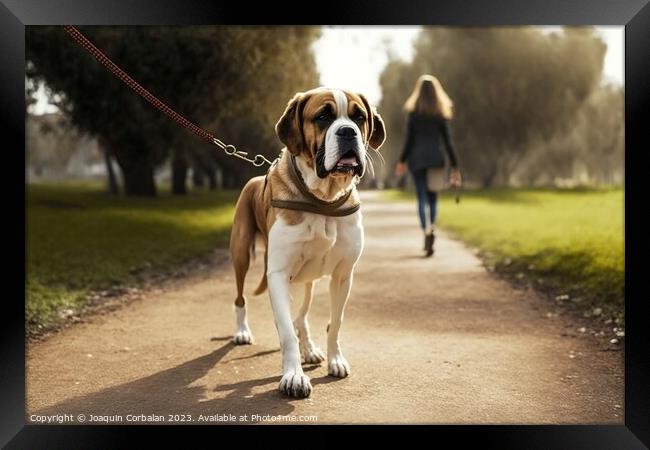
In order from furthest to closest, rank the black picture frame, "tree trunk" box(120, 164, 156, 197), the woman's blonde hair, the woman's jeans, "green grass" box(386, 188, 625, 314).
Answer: "tree trunk" box(120, 164, 156, 197), the woman's jeans, the woman's blonde hair, "green grass" box(386, 188, 625, 314), the black picture frame

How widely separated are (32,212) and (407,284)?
13.1 metres

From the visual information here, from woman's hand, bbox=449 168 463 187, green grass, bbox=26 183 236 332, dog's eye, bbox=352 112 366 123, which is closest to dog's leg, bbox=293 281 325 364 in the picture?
dog's eye, bbox=352 112 366 123

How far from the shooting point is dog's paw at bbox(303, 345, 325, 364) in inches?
169

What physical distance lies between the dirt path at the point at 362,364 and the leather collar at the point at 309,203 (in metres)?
1.03

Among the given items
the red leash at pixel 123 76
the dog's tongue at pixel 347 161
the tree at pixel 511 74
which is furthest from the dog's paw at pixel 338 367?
the tree at pixel 511 74

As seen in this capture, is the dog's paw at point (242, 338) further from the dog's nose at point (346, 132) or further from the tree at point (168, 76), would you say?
the tree at point (168, 76)

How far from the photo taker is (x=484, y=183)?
3962cm

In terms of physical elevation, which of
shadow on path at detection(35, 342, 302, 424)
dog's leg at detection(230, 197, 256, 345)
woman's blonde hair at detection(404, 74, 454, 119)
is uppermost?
woman's blonde hair at detection(404, 74, 454, 119)

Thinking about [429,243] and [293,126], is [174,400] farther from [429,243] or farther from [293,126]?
[429,243]

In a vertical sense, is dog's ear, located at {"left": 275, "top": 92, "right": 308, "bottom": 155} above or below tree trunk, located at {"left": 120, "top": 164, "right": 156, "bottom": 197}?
below

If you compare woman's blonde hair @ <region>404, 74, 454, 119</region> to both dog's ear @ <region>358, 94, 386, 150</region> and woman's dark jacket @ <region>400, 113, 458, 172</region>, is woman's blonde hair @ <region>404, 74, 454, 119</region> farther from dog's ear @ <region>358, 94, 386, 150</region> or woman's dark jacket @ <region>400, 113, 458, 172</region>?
dog's ear @ <region>358, 94, 386, 150</region>

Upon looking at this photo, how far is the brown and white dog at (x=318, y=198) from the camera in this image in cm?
342

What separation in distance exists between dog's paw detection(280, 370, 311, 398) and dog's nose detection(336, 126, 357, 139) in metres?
1.32
